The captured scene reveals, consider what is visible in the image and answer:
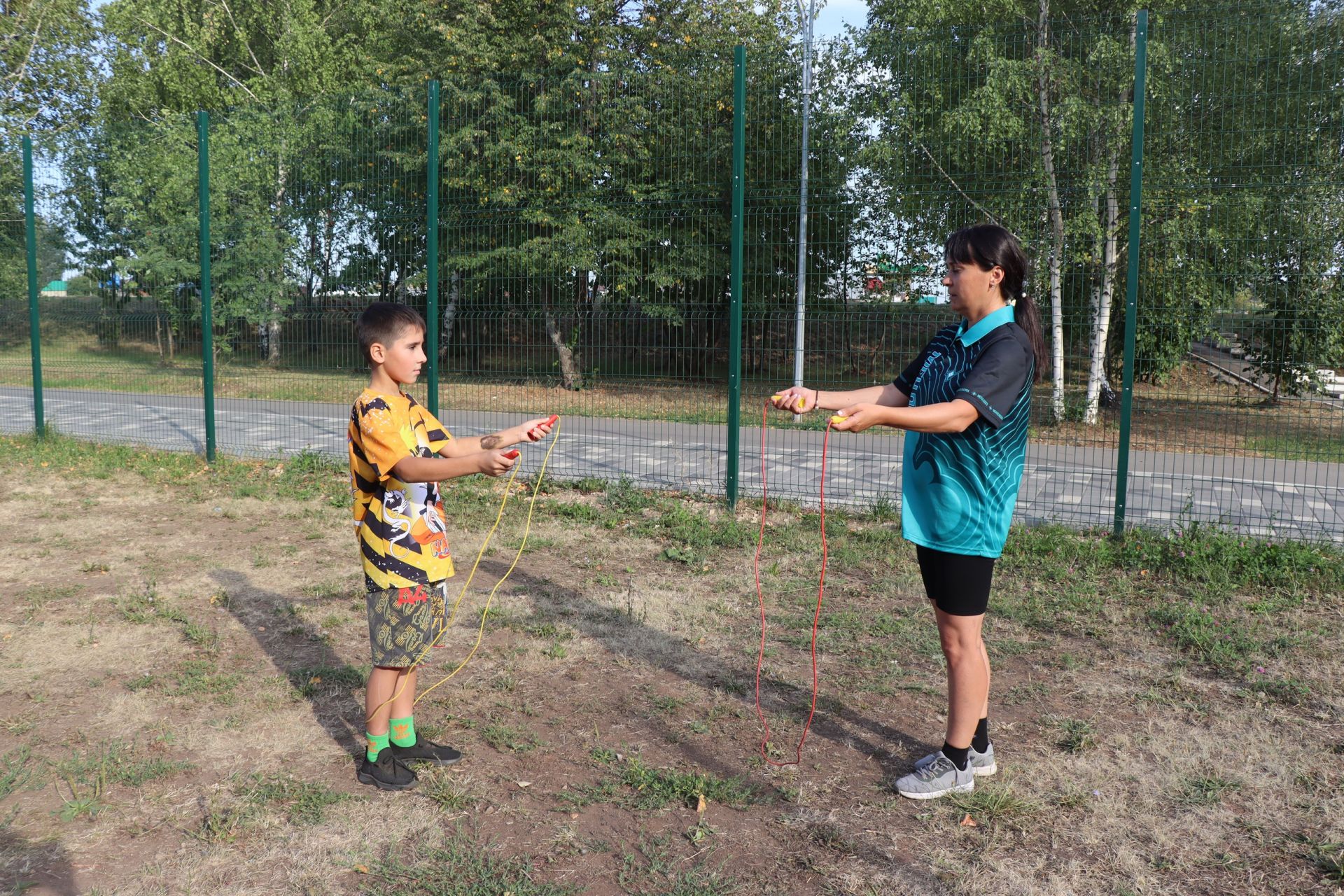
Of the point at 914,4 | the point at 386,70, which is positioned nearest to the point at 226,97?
the point at 386,70

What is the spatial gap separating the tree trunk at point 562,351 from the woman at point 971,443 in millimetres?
4804

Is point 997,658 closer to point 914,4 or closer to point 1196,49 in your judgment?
point 1196,49

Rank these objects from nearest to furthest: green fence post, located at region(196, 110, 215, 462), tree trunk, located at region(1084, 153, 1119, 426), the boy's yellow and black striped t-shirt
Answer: the boy's yellow and black striped t-shirt → tree trunk, located at region(1084, 153, 1119, 426) → green fence post, located at region(196, 110, 215, 462)

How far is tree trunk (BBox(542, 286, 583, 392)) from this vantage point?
782 centimetres

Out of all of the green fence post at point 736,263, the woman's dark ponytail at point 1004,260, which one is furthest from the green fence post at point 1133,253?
the woman's dark ponytail at point 1004,260

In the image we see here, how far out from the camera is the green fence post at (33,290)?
10.5 meters

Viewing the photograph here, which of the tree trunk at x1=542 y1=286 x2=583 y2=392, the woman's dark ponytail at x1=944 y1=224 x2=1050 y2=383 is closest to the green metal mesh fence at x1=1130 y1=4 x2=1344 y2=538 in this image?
the woman's dark ponytail at x1=944 y1=224 x2=1050 y2=383

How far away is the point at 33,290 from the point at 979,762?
1137 cm

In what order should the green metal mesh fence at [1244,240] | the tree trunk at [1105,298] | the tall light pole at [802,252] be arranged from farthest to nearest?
1. the tall light pole at [802,252]
2. the tree trunk at [1105,298]
3. the green metal mesh fence at [1244,240]

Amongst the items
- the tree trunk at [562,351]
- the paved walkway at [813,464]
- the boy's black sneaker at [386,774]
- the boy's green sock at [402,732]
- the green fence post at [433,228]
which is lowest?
the boy's black sneaker at [386,774]

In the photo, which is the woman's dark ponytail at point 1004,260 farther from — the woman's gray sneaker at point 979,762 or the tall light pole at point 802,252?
the tall light pole at point 802,252

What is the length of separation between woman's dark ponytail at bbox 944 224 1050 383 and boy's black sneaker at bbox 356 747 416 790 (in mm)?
2489

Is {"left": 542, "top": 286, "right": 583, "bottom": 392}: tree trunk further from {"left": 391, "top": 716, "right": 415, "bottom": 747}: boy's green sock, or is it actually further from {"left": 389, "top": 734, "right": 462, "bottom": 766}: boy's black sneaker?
{"left": 391, "top": 716, "right": 415, "bottom": 747}: boy's green sock

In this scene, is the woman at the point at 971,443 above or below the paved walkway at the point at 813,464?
above
